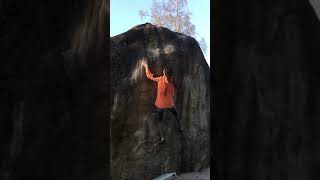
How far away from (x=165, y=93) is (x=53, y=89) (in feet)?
26.7

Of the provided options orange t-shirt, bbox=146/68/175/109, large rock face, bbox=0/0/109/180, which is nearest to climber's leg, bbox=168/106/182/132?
orange t-shirt, bbox=146/68/175/109

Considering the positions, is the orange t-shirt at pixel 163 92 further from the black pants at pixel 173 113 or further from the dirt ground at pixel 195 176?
the dirt ground at pixel 195 176

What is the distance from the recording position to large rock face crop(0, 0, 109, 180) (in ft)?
5.31

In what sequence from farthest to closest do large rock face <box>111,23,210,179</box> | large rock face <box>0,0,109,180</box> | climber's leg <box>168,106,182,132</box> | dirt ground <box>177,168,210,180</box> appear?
1. climber's leg <box>168,106,182,132</box>
2. dirt ground <box>177,168,210,180</box>
3. large rock face <box>111,23,210,179</box>
4. large rock face <box>0,0,109,180</box>

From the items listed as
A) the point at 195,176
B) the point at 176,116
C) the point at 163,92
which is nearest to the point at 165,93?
the point at 163,92

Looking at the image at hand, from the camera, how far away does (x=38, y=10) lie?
1.76 meters

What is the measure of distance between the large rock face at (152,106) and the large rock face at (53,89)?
616cm
